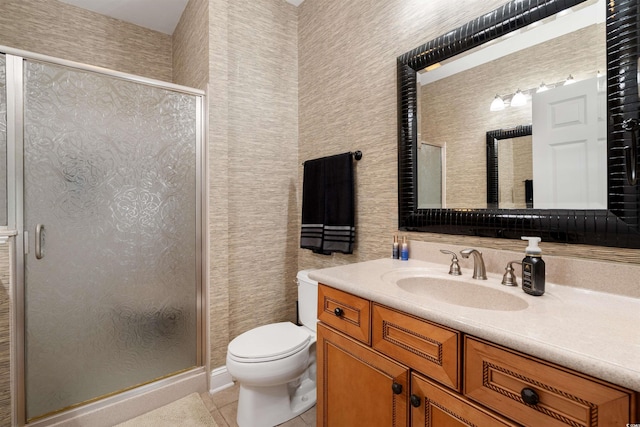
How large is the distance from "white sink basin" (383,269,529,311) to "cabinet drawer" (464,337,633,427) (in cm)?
31

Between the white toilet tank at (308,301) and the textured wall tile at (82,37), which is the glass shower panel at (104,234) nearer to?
the white toilet tank at (308,301)

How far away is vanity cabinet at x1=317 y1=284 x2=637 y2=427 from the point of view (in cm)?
55

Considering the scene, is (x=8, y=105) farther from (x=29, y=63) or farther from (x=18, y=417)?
(x=18, y=417)

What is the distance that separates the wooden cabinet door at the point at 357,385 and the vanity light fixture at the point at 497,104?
1028 millimetres

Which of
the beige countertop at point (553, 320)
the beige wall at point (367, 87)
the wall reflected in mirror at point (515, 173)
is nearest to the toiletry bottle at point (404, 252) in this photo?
the beige wall at point (367, 87)

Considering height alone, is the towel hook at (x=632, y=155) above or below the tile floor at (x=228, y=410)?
above

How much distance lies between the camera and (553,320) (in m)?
0.70

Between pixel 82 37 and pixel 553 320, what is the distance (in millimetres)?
3141

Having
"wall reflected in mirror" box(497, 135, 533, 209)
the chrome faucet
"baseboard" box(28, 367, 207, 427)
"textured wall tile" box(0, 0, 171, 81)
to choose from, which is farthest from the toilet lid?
"textured wall tile" box(0, 0, 171, 81)

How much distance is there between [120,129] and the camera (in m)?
1.55

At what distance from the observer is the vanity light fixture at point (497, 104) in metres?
1.15

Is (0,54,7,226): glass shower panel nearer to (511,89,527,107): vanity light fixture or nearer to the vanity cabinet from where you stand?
the vanity cabinet

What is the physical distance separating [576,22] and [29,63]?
86.1 inches

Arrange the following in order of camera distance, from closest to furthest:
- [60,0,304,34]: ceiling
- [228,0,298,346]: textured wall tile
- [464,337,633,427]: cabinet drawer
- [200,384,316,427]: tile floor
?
[464,337,633,427]: cabinet drawer, [200,384,316,427]: tile floor, [228,0,298,346]: textured wall tile, [60,0,304,34]: ceiling
